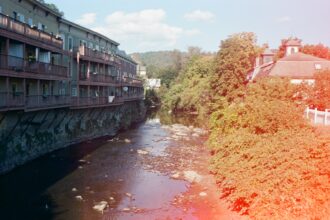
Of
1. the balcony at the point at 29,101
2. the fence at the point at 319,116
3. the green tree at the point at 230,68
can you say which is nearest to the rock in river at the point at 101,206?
the balcony at the point at 29,101

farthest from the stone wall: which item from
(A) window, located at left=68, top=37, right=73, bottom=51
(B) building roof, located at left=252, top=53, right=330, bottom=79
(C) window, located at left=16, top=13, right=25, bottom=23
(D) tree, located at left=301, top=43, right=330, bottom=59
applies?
(D) tree, located at left=301, top=43, right=330, bottom=59

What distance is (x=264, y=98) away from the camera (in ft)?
110

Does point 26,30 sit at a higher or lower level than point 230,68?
higher

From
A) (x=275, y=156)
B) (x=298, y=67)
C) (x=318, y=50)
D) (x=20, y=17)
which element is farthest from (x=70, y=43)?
(x=318, y=50)

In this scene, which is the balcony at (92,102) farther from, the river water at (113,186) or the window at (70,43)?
the window at (70,43)

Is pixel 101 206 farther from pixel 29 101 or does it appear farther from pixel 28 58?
pixel 28 58

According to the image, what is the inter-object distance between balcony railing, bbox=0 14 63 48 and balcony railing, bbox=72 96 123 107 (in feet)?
21.6

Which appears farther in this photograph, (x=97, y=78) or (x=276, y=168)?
(x=97, y=78)

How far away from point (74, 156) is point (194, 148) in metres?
14.2

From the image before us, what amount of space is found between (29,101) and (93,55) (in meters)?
18.2

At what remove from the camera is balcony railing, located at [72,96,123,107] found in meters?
40.0

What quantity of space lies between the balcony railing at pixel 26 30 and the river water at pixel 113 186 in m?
10.5

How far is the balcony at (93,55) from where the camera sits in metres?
43.2

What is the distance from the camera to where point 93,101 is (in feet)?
145
